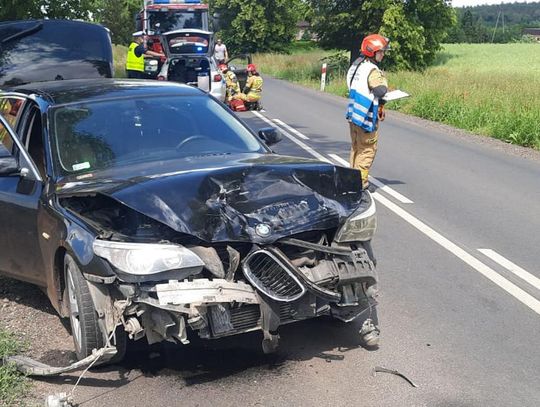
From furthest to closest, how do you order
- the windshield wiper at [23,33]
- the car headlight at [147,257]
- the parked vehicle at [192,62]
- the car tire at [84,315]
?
the parked vehicle at [192,62], the windshield wiper at [23,33], the car tire at [84,315], the car headlight at [147,257]

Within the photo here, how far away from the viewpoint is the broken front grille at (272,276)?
12.9 feet

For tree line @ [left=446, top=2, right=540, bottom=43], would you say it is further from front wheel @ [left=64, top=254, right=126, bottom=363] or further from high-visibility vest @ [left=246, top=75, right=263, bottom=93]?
front wheel @ [left=64, top=254, right=126, bottom=363]

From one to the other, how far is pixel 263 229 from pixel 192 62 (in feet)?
52.6

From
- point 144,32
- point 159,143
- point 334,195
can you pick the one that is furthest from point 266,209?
point 144,32

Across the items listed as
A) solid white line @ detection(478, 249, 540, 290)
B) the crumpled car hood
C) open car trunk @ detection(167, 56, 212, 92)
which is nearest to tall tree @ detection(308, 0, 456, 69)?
open car trunk @ detection(167, 56, 212, 92)

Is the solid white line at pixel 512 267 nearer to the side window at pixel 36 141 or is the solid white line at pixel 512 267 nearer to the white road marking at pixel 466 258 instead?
the white road marking at pixel 466 258

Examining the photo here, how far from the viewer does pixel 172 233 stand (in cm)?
397

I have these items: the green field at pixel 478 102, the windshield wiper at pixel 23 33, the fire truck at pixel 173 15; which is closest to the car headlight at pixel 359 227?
the windshield wiper at pixel 23 33

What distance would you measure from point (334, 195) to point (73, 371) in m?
1.91

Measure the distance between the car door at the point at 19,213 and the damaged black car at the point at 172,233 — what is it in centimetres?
1

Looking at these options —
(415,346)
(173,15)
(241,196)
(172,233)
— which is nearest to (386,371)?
(415,346)

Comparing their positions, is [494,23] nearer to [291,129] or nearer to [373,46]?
[291,129]

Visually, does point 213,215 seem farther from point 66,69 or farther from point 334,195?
point 66,69

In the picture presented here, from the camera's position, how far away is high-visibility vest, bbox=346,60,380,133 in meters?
8.80
